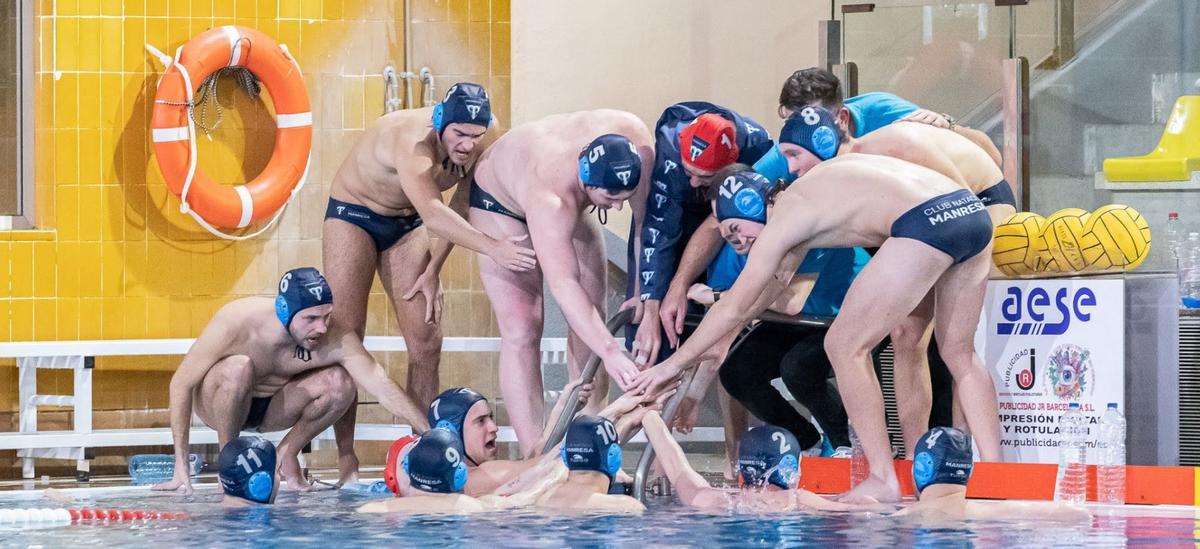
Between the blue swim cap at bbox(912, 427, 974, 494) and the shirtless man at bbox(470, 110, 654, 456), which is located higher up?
the shirtless man at bbox(470, 110, 654, 456)

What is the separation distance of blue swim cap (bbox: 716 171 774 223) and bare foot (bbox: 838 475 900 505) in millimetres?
1013

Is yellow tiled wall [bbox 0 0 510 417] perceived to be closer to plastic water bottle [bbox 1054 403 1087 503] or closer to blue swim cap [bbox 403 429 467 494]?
blue swim cap [bbox 403 429 467 494]

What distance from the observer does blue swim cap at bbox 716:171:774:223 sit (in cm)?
565

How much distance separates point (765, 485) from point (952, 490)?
0.68 m

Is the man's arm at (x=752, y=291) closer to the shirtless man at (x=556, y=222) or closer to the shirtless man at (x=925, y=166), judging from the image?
the shirtless man at (x=556, y=222)

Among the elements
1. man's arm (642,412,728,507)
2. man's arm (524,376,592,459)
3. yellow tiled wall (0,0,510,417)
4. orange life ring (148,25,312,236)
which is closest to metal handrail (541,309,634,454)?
man's arm (524,376,592,459)

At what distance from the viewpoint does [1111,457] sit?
5742 mm

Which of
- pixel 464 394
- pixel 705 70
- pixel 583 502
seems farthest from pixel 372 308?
pixel 583 502

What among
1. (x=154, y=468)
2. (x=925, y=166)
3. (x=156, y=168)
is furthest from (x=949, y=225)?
(x=156, y=168)

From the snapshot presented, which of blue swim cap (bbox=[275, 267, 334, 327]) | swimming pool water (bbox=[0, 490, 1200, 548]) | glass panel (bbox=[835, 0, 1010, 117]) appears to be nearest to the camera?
swimming pool water (bbox=[0, 490, 1200, 548])

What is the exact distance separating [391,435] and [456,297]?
134cm

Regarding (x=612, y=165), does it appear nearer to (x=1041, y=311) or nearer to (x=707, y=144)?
(x=707, y=144)

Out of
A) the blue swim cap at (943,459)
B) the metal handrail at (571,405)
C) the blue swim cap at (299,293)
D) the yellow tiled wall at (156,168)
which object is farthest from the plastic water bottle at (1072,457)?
the yellow tiled wall at (156,168)

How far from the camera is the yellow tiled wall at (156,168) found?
8.46 m
